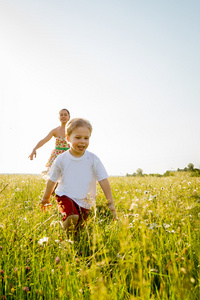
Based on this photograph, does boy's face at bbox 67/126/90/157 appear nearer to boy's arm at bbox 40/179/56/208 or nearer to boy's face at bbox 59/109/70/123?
boy's arm at bbox 40/179/56/208

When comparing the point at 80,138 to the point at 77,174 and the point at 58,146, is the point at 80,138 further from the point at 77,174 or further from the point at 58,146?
the point at 58,146

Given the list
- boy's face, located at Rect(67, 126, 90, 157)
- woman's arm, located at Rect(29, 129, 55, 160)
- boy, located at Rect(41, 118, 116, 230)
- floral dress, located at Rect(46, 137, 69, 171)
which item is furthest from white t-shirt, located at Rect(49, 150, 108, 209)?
floral dress, located at Rect(46, 137, 69, 171)

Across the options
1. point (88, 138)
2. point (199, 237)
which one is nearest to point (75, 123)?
point (88, 138)

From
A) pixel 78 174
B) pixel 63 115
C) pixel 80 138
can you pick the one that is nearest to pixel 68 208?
pixel 78 174

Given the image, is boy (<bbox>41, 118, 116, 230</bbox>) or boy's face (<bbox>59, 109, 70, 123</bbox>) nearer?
boy (<bbox>41, 118, 116, 230</bbox>)

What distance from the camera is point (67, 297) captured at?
170cm

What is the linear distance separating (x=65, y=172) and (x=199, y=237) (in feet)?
6.96

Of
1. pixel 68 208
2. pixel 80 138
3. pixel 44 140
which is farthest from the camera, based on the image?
pixel 44 140

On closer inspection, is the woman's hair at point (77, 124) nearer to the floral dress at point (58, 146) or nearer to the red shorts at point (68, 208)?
the red shorts at point (68, 208)

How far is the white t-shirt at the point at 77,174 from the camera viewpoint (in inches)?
153

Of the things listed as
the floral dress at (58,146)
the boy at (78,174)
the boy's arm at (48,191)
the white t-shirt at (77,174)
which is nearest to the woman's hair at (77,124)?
the boy at (78,174)

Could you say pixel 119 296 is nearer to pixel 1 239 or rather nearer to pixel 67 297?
pixel 67 297

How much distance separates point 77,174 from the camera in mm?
3947

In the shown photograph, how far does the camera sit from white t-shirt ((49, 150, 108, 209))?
12.8 ft
